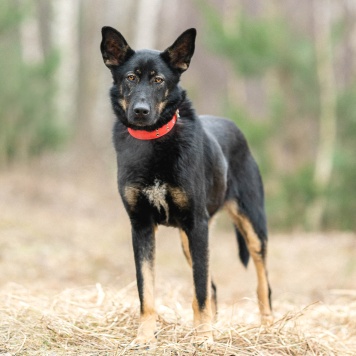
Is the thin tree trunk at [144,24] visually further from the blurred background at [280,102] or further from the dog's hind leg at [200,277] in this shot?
the dog's hind leg at [200,277]

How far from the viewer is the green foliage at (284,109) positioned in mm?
15227

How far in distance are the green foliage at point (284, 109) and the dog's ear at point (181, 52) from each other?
33.0 ft

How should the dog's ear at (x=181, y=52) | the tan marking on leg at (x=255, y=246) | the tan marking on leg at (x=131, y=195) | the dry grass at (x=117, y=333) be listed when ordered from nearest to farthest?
the dry grass at (x=117, y=333) < the tan marking on leg at (x=131, y=195) < the dog's ear at (x=181, y=52) < the tan marking on leg at (x=255, y=246)

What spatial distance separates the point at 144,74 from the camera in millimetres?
4957

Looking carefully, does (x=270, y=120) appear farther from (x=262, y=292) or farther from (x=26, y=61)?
(x=262, y=292)

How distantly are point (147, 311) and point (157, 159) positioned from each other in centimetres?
105

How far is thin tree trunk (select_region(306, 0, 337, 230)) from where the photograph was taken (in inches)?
603

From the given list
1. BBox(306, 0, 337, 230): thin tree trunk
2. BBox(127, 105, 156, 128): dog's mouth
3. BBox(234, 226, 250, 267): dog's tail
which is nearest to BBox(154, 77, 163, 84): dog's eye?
BBox(127, 105, 156, 128): dog's mouth

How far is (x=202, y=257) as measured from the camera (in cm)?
496

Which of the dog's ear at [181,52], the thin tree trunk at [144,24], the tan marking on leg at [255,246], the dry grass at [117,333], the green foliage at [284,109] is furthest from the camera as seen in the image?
the thin tree trunk at [144,24]

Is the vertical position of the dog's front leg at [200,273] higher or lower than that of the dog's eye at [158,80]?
lower

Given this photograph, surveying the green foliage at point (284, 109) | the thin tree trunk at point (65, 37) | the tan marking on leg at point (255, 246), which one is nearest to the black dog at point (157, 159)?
the tan marking on leg at point (255, 246)

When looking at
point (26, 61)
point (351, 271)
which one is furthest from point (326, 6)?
point (351, 271)

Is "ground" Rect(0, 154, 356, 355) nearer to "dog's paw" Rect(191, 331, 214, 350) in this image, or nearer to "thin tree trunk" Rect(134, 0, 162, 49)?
"dog's paw" Rect(191, 331, 214, 350)
